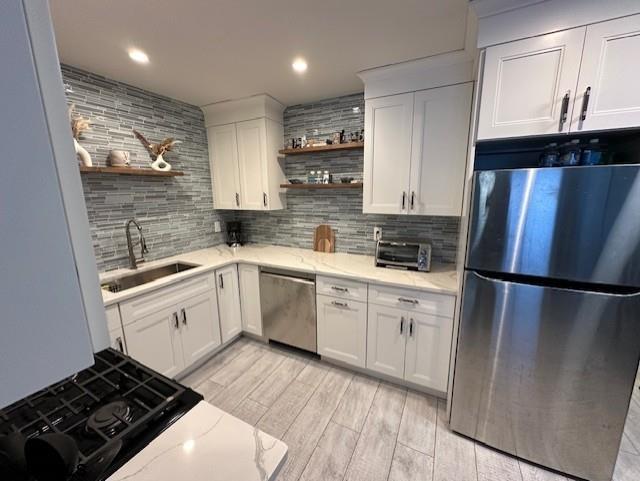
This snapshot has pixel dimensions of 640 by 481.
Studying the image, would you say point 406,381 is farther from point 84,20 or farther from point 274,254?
point 84,20

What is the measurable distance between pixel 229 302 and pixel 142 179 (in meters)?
1.31

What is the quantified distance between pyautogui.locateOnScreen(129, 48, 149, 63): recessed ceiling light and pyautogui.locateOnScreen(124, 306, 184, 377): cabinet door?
5.55 ft

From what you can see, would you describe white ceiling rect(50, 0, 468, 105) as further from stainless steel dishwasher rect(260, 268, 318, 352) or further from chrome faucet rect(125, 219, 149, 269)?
stainless steel dishwasher rect(260, 268, 318, 352)

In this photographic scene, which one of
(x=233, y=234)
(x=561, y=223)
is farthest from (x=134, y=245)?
(x=561, y=223)

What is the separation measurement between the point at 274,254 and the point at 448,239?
5.16 ft

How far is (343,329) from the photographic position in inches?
82.6

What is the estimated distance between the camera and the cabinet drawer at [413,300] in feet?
5.57

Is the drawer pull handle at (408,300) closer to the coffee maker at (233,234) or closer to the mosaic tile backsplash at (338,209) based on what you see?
the mosaic tile backsplash at (338,209)

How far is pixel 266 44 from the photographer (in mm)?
1582

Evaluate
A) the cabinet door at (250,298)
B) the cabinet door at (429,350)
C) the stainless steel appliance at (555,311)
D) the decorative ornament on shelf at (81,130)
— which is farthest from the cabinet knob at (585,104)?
the decorative ornament on shelf at (81,130)

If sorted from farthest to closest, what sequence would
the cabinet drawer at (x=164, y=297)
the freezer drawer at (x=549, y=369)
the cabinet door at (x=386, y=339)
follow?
1. the cabinet door at (x=386, y=339)
2. the cabinet drawer at (x=164, y=297)
3. the freezer drawer at (x=549, y=369)

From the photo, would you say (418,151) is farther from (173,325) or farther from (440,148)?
(173,325)

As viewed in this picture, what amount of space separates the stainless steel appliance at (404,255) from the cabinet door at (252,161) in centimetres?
124

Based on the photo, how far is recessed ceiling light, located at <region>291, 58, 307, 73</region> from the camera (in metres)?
1.76
